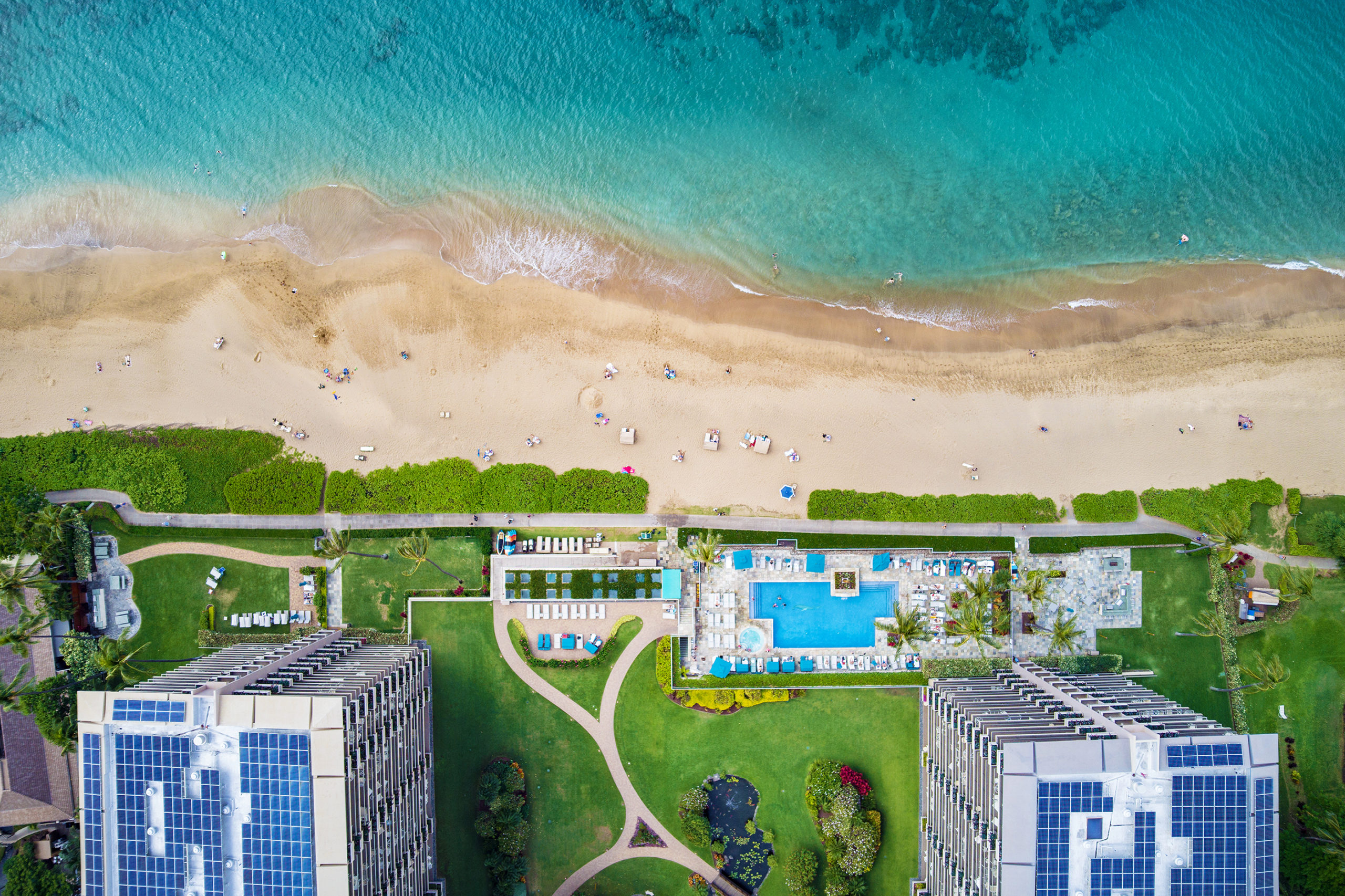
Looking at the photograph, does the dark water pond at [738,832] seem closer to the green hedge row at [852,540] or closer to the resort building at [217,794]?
the green hedge row at [852,540]

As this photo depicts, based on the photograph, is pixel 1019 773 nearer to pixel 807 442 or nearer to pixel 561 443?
pixel 807 442

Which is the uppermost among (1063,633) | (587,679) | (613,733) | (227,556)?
(227,556)

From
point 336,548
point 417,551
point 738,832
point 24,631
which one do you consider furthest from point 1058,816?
point 24,631

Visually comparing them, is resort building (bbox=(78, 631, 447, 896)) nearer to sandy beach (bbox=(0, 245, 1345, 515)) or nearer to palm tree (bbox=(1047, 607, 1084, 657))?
sandy beach (bbox=(0, 245, 1345, 515))

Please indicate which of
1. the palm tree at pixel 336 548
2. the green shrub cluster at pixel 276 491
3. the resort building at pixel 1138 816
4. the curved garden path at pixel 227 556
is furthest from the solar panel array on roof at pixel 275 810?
the resort building at pixel 1138 816

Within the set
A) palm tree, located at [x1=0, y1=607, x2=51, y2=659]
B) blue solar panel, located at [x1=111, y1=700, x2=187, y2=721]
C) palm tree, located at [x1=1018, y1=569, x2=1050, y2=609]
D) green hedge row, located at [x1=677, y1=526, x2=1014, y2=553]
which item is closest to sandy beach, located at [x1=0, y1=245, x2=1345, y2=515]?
green hedge row, located at [x1=677, y1=526, x2=1014, y2=553]

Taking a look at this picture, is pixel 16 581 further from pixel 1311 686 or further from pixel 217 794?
pixel 1311 686
